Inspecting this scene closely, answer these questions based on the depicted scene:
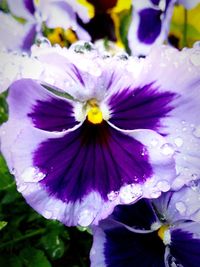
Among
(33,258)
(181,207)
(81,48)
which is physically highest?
(81,48)

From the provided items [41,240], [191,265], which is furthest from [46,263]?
[191,265]

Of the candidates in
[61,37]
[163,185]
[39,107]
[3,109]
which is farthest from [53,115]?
[61,37]

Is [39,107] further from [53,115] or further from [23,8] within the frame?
[23,8]

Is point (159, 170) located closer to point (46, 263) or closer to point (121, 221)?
point (121, 221)

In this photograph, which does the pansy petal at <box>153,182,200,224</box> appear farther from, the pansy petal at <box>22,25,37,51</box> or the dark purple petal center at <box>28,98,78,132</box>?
the pansy petal at <box>22,25,37,51</box>

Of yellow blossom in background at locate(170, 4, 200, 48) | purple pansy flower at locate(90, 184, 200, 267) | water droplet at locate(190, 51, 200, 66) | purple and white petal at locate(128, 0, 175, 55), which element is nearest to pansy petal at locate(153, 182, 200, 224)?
purple pansy flower at locate(90, 184, 200, 267)

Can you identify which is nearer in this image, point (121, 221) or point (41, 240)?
point (121, 221)

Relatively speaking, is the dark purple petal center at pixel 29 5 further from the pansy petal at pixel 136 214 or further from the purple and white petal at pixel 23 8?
the pansy petal at pixel 136 214
